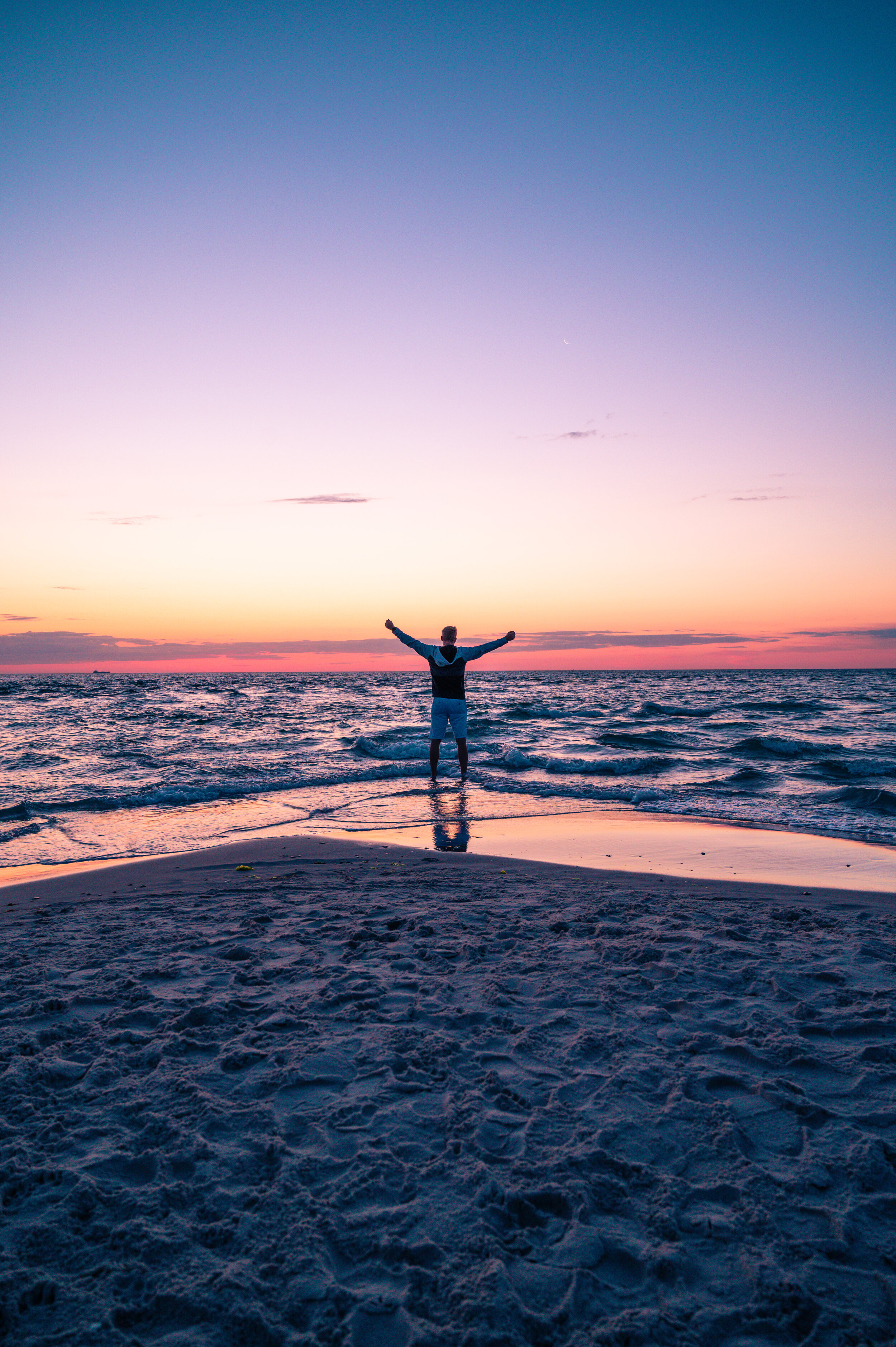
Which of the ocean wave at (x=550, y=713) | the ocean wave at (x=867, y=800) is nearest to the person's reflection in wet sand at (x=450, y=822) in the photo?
the ocean wave at (x=867, y=800)

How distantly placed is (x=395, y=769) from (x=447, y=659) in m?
2.50

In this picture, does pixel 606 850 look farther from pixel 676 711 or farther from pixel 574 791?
pixel 676 711

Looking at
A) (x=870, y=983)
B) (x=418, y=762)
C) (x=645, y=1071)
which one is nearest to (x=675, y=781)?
(x=418, y=762)

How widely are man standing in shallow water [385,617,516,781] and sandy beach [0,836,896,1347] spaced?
7.35 meters

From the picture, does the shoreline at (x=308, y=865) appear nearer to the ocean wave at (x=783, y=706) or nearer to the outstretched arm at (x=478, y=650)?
the outstretched arm at (x=478, y=650)

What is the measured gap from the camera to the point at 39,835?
8.31m

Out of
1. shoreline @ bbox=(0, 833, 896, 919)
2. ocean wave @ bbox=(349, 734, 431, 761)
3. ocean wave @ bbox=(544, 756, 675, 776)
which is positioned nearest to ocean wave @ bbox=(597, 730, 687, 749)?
ocean wave @ bbox=(544, 756, 675, 776)

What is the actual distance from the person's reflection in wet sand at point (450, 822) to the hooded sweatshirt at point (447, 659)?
1.82 m

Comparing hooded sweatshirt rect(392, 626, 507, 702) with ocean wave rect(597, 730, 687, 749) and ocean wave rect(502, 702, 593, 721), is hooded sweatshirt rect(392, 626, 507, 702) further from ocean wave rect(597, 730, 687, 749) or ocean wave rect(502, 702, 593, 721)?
ocean wave rect(502, 702, 593, 721)

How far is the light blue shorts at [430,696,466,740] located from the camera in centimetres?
1191

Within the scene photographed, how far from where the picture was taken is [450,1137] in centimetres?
251

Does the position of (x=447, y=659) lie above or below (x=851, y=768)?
above

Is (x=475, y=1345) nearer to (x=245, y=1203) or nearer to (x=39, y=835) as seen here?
(x=245, y=1203)

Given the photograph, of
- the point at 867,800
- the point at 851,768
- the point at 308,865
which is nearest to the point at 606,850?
the point at 308,865
